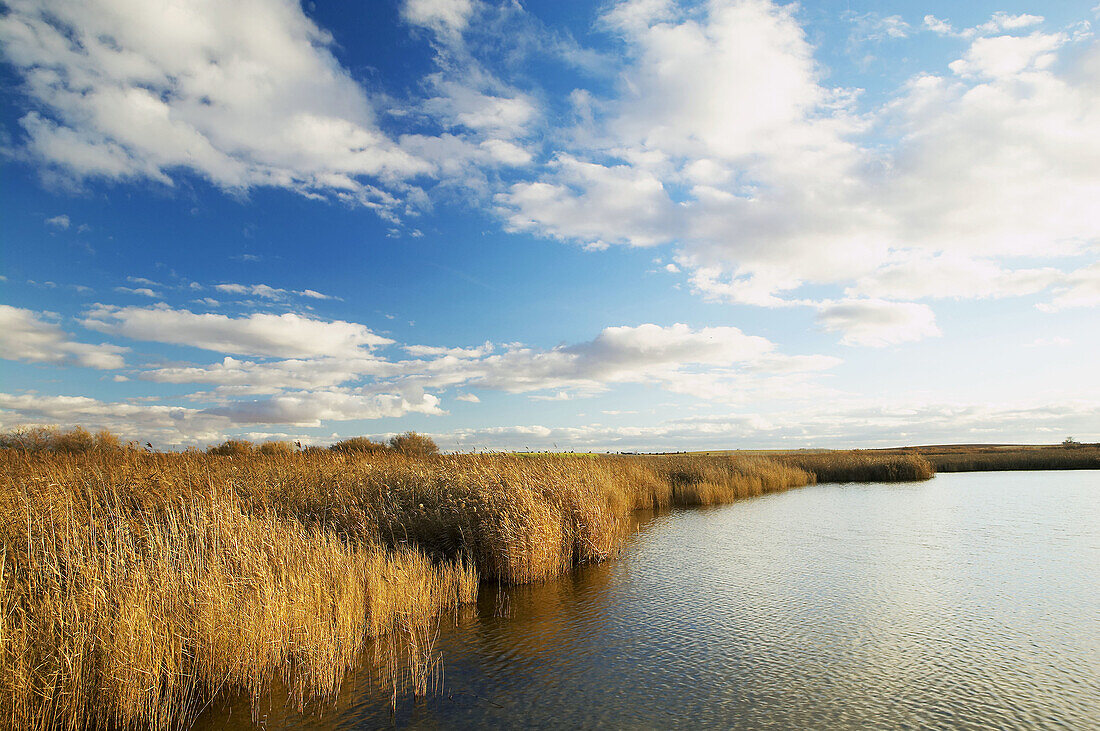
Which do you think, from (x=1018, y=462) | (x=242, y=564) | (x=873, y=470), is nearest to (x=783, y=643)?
(x=242, y=564)

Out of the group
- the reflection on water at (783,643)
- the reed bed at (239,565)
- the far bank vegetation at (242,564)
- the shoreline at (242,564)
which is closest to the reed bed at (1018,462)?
the reflection on water at (783,643)

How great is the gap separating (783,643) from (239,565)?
7.49 metres

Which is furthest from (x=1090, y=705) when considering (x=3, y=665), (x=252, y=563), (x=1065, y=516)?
(x=1065, y=516)

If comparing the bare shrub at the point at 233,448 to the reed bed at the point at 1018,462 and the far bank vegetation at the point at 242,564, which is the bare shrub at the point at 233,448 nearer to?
the far bank vegetation at the point at 242,564

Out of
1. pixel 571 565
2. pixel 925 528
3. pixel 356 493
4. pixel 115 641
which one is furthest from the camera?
pixel 925 528

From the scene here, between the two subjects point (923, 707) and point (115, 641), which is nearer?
point (115, 641)

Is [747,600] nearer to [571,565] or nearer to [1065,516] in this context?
[571,565]

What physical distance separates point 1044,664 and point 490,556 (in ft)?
28.7

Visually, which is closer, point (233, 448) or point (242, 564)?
point (242, 564)

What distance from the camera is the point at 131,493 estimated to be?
1149 centimetres

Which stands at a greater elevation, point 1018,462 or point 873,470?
point 1018,462

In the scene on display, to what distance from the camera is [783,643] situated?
7922 mm

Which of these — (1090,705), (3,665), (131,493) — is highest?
(131,493)

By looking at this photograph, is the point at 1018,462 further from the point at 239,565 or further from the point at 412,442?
the point at 239,565
